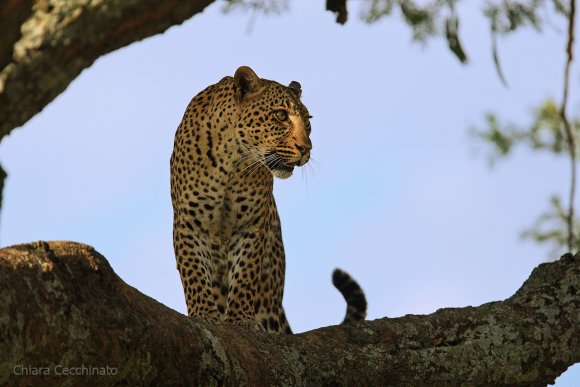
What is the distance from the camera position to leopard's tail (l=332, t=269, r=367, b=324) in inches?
425

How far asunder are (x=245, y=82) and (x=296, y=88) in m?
0.54

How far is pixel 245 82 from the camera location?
1041 cm

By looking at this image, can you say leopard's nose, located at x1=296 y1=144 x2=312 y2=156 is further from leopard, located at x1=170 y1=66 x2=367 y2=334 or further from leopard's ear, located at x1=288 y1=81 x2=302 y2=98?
leopard's ear, located at x1=288 y1=81 x2=302 y2=98

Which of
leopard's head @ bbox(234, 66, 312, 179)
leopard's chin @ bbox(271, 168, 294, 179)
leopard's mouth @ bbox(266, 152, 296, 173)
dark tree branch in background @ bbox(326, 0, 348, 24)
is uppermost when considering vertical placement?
leopard's head @ bbox(234, 66, 312, 179)

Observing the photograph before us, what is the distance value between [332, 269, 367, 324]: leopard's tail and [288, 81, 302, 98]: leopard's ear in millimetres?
1770

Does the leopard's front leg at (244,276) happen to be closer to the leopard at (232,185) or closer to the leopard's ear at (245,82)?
the leopard at (232,185)

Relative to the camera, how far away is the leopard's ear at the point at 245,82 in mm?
10367

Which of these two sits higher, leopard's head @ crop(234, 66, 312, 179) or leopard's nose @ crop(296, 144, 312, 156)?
leopard's head @ crop(234, 66, 312, 179)

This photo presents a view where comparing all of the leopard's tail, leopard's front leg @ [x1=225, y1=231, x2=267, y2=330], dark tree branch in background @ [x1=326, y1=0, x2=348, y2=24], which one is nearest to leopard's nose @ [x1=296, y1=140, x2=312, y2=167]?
leopard's front leg @ [x1=225, y1=231, x2=267, y2=330]

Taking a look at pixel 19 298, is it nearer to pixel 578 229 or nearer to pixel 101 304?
pixel 101 304

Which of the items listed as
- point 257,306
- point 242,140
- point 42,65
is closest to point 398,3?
point 42,65

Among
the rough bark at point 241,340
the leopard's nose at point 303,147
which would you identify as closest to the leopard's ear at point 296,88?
the leopard's nose at point 303,147

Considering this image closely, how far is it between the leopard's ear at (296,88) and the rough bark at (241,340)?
12.0ft

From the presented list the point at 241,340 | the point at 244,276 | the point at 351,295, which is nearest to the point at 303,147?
the point at 244,276
